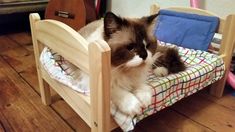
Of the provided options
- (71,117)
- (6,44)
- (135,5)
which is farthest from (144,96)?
(6,44)

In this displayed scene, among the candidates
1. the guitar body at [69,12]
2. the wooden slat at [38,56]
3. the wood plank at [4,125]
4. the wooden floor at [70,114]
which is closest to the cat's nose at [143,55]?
the wooden floor at [70,114]

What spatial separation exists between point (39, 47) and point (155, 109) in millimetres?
635

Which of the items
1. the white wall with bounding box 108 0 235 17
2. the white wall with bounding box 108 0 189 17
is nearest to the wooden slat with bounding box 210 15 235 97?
the white wall with bounding box 108 0 235 17

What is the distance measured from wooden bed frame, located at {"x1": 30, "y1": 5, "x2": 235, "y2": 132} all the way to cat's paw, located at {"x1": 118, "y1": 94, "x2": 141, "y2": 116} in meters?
0.05

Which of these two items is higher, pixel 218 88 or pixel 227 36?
pixel 227 36

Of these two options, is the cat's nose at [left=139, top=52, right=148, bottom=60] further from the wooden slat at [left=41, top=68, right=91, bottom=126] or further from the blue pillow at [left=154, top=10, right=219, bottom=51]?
the blue pillow at [left=154, top=10, right=219, bottom=51]

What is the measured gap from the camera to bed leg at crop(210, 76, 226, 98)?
129 centimetres

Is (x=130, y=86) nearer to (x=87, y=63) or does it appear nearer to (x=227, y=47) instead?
(x=87, y=63)

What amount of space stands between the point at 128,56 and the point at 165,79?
286 millimetres

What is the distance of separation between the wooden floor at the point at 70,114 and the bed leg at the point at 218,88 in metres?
0.03

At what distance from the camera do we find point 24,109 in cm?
120

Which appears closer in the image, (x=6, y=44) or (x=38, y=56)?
(x=38, y=56)

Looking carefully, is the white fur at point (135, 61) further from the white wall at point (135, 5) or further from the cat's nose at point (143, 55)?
the white wall at point (135, 5)

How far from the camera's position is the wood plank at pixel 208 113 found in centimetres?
110
